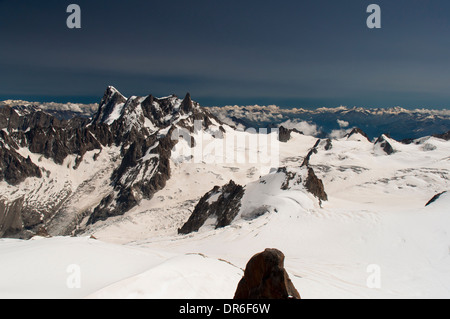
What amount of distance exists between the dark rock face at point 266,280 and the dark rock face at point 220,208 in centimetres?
4015

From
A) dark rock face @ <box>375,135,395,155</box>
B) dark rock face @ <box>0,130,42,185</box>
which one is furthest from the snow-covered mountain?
dark rock face @ <box>0,130,42,185</box>

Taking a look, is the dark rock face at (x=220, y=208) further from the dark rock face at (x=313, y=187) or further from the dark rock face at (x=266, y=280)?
the dark rock face at (x=266, y=280)

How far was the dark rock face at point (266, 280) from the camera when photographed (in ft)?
43.0

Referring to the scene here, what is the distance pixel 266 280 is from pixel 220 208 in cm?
5340

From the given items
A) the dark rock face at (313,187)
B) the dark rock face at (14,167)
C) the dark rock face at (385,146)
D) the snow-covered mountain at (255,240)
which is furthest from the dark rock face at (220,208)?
the dark rock face at (14,167)

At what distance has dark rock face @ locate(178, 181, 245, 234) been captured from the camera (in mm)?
57037

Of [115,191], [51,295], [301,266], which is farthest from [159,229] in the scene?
[51,295]

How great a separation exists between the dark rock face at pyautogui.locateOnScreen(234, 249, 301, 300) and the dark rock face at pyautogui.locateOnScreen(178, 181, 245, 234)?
4015 cm

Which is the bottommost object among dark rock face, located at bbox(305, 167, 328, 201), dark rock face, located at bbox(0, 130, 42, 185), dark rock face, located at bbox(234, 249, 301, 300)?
dark rock face, located at bbox(0, 130, 42, 185)

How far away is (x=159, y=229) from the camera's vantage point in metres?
112

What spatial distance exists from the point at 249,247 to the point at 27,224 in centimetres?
17710

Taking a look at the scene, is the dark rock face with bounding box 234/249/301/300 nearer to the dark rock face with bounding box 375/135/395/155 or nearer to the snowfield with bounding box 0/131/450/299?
the snowfield with bounding box 0/131/450/299

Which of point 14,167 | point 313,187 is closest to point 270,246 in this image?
point 313,187

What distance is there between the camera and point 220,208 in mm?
66188
